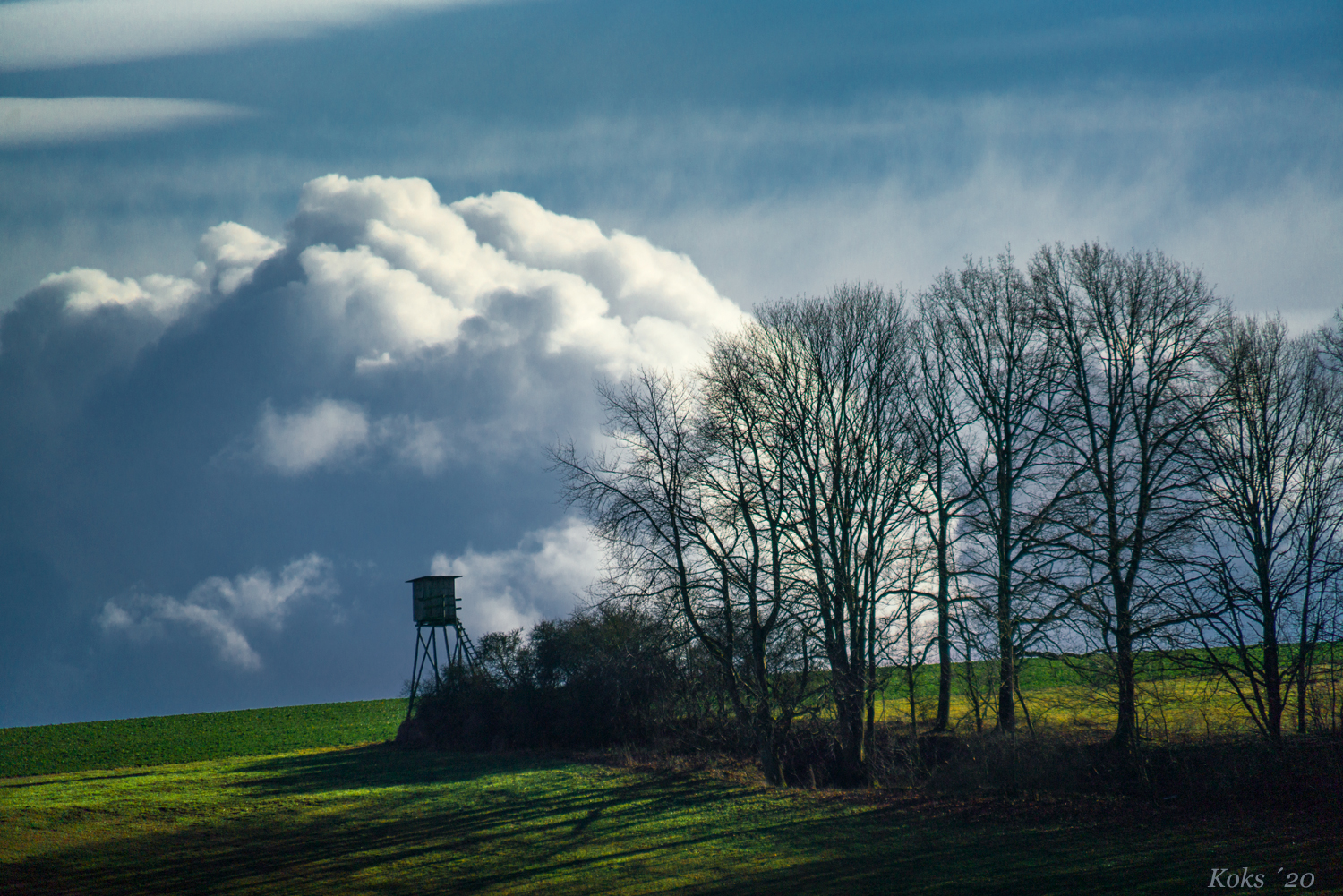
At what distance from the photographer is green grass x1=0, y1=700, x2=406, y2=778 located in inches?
1540

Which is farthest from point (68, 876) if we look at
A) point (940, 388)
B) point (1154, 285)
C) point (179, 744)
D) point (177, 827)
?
point (179, 744)

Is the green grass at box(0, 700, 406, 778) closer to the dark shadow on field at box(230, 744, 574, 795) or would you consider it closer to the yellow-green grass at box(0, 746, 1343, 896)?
the dark shadow on field at box(230, 744, 574, 795)

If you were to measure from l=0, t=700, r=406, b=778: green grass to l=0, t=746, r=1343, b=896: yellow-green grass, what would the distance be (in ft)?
57.9

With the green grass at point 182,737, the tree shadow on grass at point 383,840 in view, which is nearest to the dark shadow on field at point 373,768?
the tree shadow on grass at point 383,840

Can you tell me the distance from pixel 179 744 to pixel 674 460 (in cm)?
3723

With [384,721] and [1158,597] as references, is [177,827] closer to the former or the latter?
[1158,597]

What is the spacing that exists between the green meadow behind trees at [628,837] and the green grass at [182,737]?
1368 centimetres

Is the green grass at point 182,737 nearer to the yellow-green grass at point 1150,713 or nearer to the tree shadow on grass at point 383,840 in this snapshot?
the tree shadow on grass at point 383,840

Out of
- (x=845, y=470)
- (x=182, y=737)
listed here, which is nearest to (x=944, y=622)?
(x=845, y=470)

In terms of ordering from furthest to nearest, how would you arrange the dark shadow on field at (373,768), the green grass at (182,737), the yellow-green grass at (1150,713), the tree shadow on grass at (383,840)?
the green grass at (182,737) < the dark shadow on field at (373,768) < the yellow-green grass at (1150,713) < the tree shadow on grass at (383,840)

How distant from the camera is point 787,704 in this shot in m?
23.3

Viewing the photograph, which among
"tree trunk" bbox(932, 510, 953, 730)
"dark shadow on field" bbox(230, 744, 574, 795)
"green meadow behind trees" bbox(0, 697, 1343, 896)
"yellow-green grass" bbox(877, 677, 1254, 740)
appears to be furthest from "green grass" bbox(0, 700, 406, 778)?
"yellow-green grass" bbox(877, 677, 1254, 740)

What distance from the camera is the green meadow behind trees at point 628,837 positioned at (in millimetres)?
13602

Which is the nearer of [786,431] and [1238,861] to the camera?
[1238,861]
